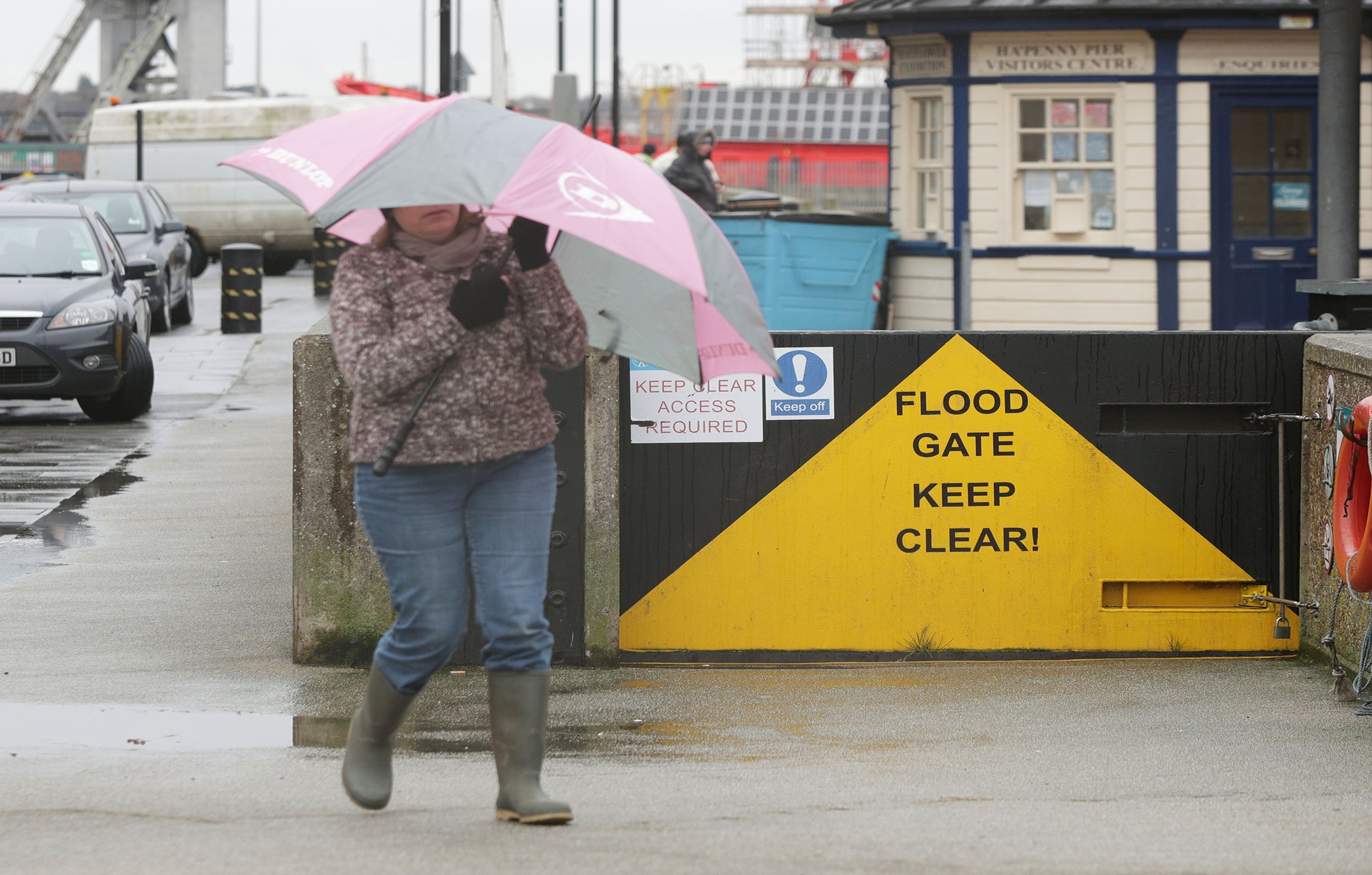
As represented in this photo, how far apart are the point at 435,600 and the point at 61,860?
1019 millimetres

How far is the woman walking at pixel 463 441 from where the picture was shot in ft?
12.9

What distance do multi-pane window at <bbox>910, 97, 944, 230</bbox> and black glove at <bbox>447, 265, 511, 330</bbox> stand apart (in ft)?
43.5

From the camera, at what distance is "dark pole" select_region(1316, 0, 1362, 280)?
12.1 m

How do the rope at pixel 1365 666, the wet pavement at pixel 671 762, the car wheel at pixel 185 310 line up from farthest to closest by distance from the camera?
the car wheel at pixel 185 310 → the rope at pixel 1365 666 → the wet pavement at pixel 671 762

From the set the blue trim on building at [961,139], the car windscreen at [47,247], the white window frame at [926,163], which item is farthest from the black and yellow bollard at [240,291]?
the blue trim on building at [961,139]

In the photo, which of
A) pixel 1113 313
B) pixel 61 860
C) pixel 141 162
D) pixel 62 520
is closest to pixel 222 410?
pixel 62 520

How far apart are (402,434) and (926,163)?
44.9 ft

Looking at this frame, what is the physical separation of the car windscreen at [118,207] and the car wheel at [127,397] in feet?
23.1

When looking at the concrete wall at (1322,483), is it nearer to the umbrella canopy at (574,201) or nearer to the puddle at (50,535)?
the umbrella canopy at (574,201)

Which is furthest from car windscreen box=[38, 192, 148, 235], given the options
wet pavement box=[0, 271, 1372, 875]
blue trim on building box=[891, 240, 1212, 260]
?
wet pavement box=[0, 271, 1372, 875]

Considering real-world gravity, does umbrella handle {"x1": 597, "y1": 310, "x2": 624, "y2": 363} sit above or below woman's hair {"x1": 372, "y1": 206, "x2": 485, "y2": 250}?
below

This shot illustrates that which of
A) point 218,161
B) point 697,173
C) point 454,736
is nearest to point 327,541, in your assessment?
point 454,736

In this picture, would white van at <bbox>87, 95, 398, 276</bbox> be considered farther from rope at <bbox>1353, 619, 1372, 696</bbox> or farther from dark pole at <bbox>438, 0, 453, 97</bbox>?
rope at <bbox>1353, 619, 1372, 696</bbox>

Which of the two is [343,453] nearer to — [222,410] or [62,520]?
[62,520]
